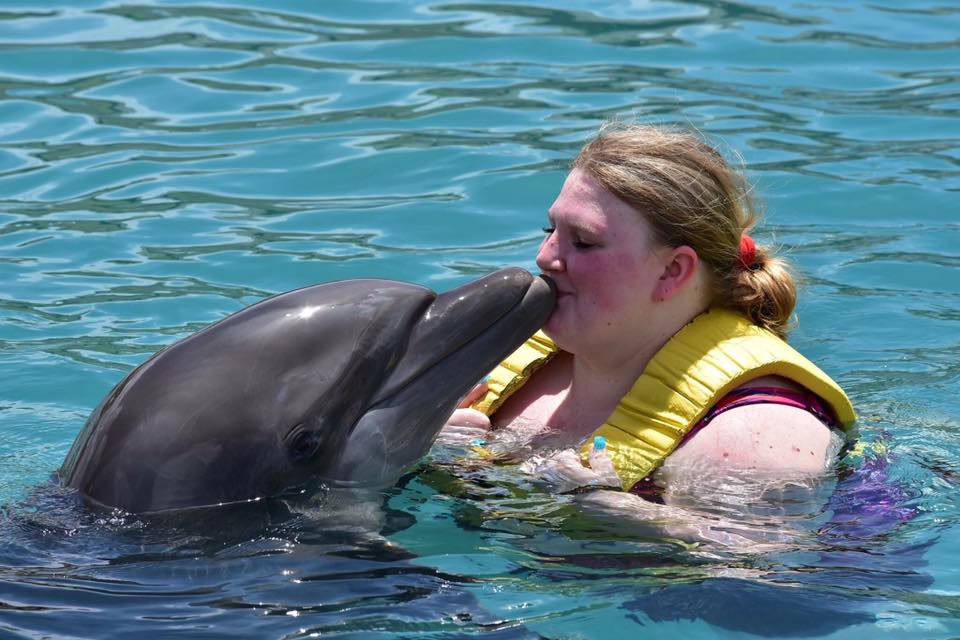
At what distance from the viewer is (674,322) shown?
6.60m

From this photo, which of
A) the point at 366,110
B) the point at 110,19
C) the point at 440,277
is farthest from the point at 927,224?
the point at 110,19

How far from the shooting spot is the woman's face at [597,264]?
20.9 ft

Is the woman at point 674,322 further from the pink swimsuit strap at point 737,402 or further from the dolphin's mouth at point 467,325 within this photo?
the dolphin's mouth at point 467,325

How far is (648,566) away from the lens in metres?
5.86

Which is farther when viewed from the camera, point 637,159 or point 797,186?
point 797,186

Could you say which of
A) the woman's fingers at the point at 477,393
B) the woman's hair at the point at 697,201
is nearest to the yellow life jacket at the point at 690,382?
the woman's hair at the point at 697,201

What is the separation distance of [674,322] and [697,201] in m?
0.52

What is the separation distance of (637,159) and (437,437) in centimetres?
142

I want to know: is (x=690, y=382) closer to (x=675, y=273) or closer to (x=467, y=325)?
(x=675, y=273)

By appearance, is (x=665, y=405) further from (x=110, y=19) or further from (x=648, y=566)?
(x=110, y=19)

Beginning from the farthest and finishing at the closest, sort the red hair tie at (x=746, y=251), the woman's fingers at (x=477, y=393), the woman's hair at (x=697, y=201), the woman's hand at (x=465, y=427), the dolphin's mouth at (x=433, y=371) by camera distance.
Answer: the woman's fingers at (x=477, y=393), the woman's hand at (x=465, y=427), the red hair tie at (x=746, y=251), the woman's hair at (x=697, y=201), the dolphin's mouth at (x=433, y=371)

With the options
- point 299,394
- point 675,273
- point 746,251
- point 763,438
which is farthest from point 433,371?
point 746,251

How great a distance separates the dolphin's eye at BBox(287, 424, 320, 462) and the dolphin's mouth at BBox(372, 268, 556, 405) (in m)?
0.30

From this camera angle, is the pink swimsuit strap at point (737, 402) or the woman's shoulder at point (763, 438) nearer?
the woman's shoulder at point (763, 438)
